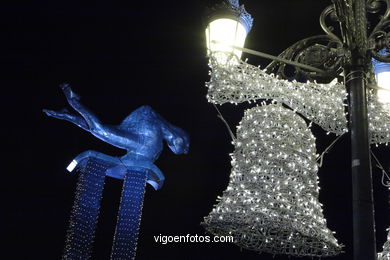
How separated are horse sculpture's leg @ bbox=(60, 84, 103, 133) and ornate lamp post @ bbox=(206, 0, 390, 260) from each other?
5.82 metres

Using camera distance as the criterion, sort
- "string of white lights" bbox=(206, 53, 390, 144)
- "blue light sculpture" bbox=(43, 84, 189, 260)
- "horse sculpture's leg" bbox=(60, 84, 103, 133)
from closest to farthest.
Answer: "string of white lights" bbox=(206, 53, 390, 144) → "blue light sculpture" bbox=(43, 84, 189, 260) → "horse sculpture's leg" bbox=(60, 84, 103, 133)

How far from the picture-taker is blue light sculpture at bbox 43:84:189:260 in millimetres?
9211

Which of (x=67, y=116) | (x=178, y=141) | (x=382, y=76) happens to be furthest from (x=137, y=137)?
(x=382, y=76)

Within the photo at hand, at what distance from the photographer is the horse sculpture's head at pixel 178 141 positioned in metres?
10.4

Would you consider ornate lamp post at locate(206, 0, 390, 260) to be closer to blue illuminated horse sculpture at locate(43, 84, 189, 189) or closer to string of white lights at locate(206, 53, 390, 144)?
string of white lights at locate(206, 53, 390, 144)

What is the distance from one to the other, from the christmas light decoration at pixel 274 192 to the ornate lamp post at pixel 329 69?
16 centimetres

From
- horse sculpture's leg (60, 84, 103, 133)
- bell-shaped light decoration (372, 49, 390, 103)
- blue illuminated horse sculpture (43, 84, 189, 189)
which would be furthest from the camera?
blue illuminated horse sculpture (43, 84, 189, 189)

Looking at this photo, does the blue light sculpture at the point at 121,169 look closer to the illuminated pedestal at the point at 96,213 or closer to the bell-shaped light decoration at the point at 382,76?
A: the illuminated pedestal at the point at 96,213

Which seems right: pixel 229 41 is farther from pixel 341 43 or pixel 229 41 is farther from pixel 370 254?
pixel 370 254

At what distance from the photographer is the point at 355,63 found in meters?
3.91

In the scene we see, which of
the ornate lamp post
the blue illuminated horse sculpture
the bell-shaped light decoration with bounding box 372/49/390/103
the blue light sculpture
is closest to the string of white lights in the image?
the ornate lamp post

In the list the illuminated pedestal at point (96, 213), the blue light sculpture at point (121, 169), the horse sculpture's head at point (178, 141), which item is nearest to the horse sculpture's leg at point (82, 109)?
the blue light sculpture at point (121, 169)

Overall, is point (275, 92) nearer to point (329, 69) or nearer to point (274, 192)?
point (329, 69)

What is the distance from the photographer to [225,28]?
14.4 ft
